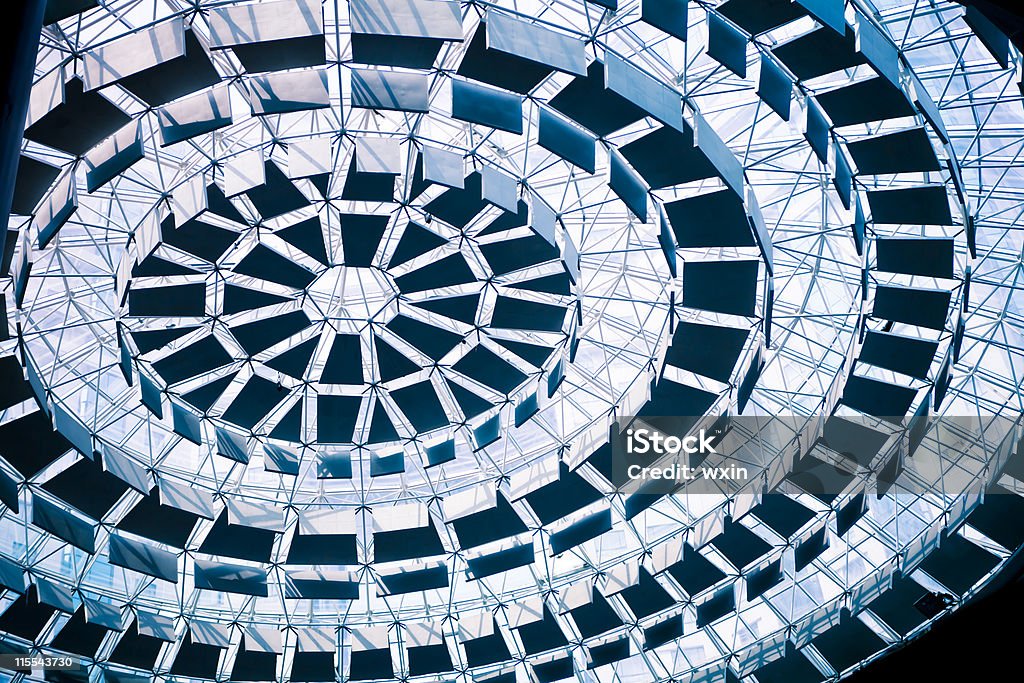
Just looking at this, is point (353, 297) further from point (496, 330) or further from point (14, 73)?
point (14, 73)

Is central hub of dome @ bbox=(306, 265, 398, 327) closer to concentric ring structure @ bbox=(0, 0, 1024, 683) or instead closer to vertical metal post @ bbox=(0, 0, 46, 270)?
concentric ring structure @ bbox=(0, 0, 1024, 683)

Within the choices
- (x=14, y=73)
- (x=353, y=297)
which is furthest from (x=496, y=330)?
(x=14, y=73)

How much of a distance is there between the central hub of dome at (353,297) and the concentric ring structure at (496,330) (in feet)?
0.43

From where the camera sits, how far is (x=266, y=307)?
1411 inches

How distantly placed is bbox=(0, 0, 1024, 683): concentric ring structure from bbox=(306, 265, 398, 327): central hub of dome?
0.43 ft

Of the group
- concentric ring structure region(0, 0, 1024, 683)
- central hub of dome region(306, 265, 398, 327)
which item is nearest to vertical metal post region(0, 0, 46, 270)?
concentric ring structure region(0, 0, 1024, 683)

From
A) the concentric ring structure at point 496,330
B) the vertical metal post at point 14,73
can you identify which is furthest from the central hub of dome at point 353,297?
the vertical metal post at point 14,73

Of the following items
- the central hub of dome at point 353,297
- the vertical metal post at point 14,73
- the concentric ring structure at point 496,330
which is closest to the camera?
the vertical metal post at point 14,73

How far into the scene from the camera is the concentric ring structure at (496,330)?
24.1 metres

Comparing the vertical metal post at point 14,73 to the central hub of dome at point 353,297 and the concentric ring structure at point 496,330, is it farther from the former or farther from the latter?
Answer: the central hub of dome at point 353,297

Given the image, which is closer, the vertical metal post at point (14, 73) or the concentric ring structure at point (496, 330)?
the vertical metal post at point (14, 73)

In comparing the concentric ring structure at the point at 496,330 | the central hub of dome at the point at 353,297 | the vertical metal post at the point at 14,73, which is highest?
the central hub of dome at the point at 353,297

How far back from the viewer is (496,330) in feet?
121

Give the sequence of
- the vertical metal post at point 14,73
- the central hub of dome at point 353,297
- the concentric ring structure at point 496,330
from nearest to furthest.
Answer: the vertical metal post at point 14,73 < the concentric ring structure at point 496,330 < the central hub of dome at point 353,297
